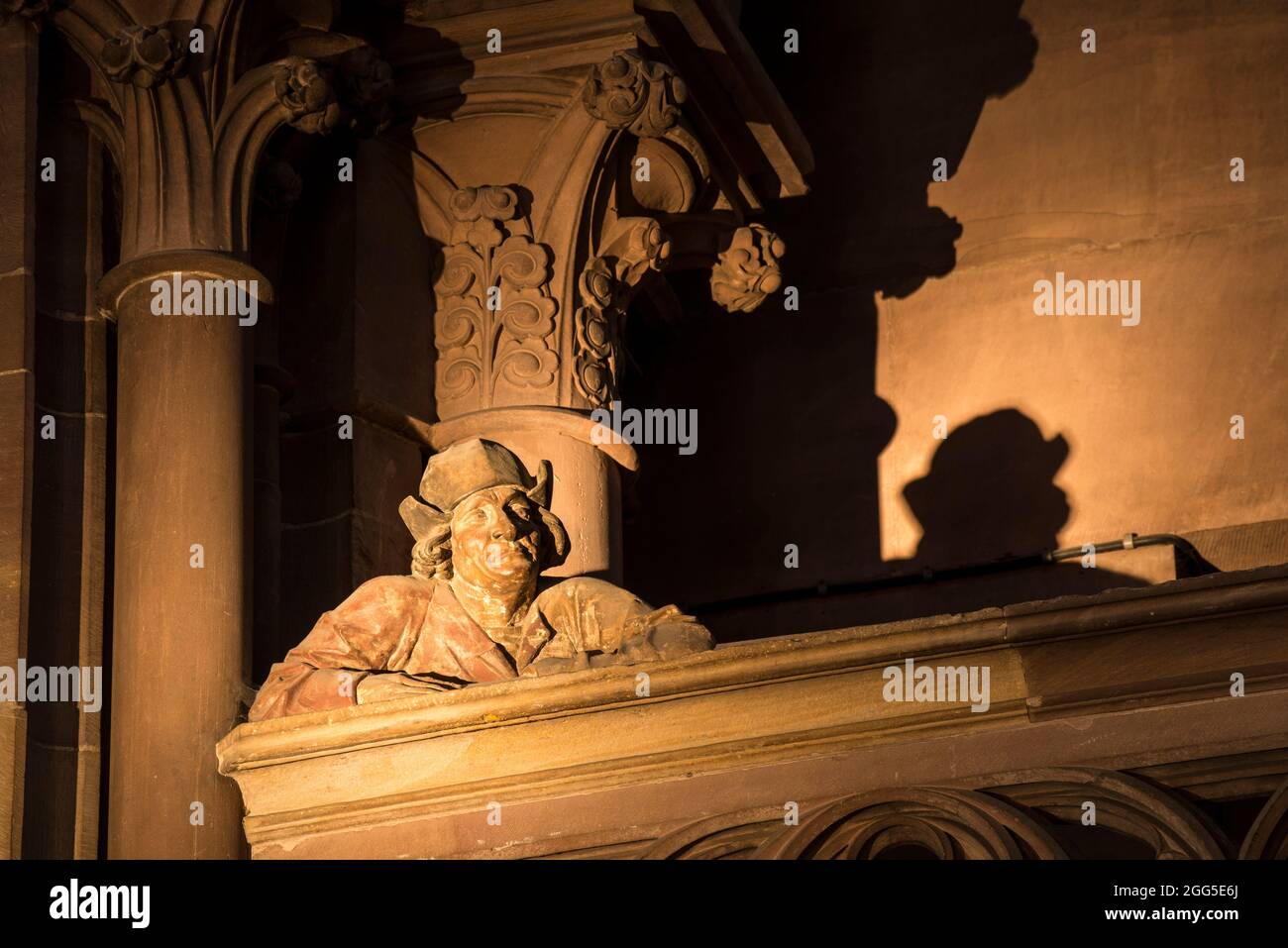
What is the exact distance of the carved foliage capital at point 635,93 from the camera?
8531 mm

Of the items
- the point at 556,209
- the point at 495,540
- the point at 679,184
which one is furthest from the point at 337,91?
the point at 495,540

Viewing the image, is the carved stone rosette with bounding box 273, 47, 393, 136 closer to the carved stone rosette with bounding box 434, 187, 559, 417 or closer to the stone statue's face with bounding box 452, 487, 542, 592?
the carved stone rosette with bounding box 434, 187, 559, 417

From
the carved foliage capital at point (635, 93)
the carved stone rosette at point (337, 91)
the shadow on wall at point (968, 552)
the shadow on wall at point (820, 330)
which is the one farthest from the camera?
the shadow on wall at point (820, 330)

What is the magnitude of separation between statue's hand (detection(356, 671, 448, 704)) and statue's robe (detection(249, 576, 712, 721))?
5cm

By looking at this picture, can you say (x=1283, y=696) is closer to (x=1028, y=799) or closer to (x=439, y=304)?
(x=1028, y=799)

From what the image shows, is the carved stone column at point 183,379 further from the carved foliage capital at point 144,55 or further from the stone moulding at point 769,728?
the stone moulding at point 769,728

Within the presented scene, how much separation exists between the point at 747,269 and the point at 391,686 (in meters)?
2.40

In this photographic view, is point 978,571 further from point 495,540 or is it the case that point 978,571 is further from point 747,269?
point 495,540

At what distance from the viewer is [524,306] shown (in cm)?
866

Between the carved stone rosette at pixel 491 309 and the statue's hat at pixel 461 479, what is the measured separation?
924mm

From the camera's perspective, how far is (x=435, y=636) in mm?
7516

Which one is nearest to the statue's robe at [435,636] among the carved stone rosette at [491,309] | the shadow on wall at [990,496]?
the carved stone rosette at [491,309]

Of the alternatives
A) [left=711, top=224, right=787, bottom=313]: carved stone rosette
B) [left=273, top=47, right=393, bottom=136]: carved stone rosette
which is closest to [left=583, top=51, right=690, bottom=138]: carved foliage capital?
[left=273, top=47, right=393, bottom=136]: carved stone rosette

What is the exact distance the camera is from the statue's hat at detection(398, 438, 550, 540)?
7.59m
